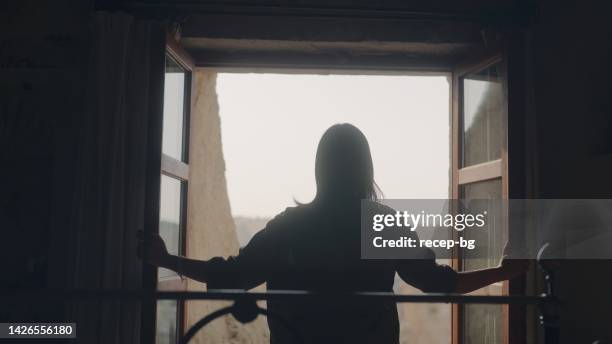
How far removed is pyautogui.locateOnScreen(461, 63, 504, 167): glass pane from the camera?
114 inches

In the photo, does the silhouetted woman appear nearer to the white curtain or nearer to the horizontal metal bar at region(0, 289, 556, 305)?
the horizontal metal bar at region(0, 289, 556, 305)

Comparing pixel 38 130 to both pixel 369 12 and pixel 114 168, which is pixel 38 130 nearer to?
pixel 114 168

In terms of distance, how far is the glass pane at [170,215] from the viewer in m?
2.72

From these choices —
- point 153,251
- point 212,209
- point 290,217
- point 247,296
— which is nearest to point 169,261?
point 153,251

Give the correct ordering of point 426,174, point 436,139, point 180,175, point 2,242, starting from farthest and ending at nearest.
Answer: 1. point 426,174
2. point 436,139
3. point 180,175
4. point 2,242

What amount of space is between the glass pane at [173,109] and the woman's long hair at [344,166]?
1.16 m

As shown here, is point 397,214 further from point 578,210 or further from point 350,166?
point 578,210

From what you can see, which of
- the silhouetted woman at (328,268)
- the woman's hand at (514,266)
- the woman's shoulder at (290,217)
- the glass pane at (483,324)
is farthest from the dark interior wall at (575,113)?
the woman's shoulder at (290,217)

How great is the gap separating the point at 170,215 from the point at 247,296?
1.77 m

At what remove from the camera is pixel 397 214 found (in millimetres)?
1717

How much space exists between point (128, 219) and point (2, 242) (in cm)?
72

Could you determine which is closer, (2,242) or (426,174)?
(2,242)

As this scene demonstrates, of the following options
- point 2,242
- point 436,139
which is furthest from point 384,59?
point 436,139

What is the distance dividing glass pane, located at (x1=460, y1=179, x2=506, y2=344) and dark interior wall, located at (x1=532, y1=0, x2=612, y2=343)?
0.25 m
